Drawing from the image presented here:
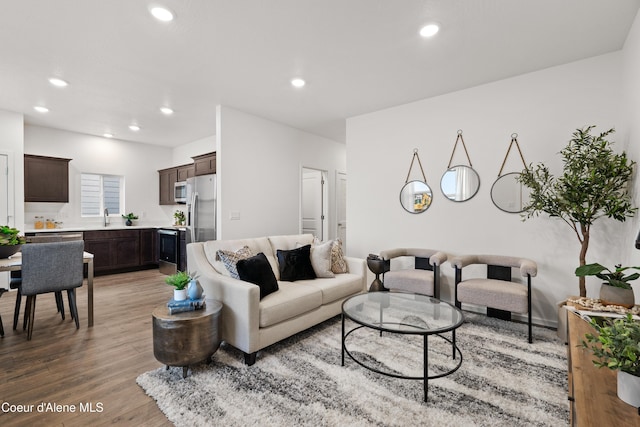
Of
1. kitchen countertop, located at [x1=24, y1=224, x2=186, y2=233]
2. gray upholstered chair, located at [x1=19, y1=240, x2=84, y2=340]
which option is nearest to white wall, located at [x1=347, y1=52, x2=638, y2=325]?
gray upholstered chair, located at [x1=19, y1=240, x2=84, y2=340]

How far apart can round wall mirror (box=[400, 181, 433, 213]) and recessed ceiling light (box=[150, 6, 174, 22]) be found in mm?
3143

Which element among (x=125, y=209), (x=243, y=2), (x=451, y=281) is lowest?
(x=451, y=281)

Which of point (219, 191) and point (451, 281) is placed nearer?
point (451, 281)

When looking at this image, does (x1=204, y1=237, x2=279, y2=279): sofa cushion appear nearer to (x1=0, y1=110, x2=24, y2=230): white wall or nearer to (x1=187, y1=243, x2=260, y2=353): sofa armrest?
(x1=187, y1=243, x2=260, y2=353): sofa armrest

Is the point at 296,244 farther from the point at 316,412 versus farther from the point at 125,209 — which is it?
the point at 125,209

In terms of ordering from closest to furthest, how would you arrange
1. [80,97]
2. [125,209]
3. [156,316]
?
[156,316], [80,97], [125,209]

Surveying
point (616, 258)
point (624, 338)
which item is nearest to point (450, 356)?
point (624, 338)

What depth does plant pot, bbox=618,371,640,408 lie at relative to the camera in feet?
3.12

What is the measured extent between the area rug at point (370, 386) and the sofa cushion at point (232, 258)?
659mm

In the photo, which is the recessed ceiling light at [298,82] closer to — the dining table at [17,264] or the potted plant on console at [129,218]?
the dining table at [17,264]

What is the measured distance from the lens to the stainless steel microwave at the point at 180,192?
19.7 feet

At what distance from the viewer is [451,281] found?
3.76m

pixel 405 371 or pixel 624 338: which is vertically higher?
pixel 624 338

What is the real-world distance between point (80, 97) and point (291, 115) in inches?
108
